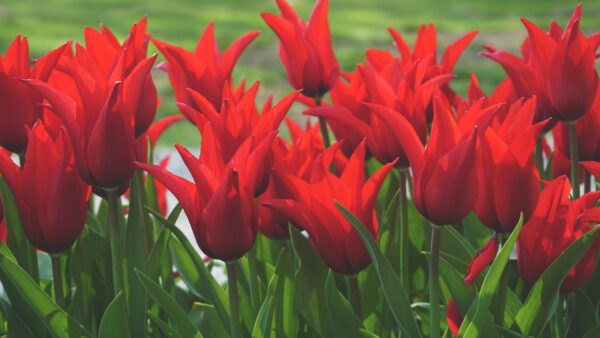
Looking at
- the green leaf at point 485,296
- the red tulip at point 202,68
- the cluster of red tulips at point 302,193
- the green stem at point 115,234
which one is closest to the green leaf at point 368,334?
the cluster of red tulips at point 302,193

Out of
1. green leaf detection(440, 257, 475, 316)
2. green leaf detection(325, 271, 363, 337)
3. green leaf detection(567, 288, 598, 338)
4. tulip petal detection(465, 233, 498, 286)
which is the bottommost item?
green leaf detection(567, 288, 598, 338)

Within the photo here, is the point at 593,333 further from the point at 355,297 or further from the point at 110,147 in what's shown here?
the point at 110,147

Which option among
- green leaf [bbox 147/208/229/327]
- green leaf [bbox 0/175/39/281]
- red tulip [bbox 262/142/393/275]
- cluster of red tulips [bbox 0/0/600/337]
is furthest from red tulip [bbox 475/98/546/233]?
green leaf [bbox 0/175/39/281]

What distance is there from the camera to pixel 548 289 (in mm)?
1061

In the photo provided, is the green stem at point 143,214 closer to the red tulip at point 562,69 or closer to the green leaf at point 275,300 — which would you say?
the green leaf at point 275,300

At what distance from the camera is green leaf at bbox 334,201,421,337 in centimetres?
97

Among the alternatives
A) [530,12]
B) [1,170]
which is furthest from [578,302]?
[530,12]

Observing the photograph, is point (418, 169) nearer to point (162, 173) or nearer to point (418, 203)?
point (418, 203)

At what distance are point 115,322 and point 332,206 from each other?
298mm

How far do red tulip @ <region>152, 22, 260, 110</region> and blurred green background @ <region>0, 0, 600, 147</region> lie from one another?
4.71 meters

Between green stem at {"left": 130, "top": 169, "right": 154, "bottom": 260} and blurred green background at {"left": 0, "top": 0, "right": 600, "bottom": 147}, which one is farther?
blurred green background at {"left": 0, "top": 0, "right": 600, "bottom": 147}

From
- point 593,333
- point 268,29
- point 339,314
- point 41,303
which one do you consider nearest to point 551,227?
point 593,333

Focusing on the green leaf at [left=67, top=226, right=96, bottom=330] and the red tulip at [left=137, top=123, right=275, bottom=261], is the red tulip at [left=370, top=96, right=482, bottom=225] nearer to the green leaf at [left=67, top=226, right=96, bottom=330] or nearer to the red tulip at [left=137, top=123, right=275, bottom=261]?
the red tulip at [left=137, top=123, right=275, bottom=261]

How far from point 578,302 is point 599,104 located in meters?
0.30
